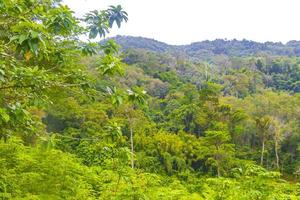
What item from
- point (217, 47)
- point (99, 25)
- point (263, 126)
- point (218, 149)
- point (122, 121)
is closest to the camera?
point (99, 25)

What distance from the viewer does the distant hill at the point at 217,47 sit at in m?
112

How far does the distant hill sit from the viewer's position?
112375 millimetres

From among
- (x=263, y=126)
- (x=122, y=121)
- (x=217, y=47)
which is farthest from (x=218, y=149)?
(x=217, y=47)

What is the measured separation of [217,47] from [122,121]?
99.5m

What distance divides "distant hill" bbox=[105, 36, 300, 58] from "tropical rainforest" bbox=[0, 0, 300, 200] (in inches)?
1717

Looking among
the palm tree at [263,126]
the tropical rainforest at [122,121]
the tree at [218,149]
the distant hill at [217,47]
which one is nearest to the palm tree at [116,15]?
the tropical rainforest at [122,121]

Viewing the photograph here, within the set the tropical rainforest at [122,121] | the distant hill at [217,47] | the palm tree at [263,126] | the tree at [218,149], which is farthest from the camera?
the distant hill at [217,47]

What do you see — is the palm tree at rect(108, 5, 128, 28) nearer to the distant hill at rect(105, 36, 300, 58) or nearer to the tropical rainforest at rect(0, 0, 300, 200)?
the tropical rainforest at rect(0, 0, 300, 200)

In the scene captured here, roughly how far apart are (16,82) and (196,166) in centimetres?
2624

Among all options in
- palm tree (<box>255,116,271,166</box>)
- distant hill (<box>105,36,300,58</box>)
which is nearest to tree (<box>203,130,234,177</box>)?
palm tree (<box>255,116,271,166</box>)

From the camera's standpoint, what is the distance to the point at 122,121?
2398cm

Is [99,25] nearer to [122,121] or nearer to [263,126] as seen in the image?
[122,121]

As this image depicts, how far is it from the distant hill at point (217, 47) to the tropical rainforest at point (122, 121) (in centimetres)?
4361

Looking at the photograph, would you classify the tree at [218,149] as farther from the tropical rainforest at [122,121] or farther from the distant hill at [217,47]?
the distant hill at [217,47]
